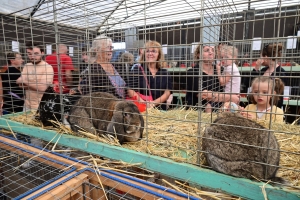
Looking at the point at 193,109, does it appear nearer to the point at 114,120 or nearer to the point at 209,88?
the point at 209,88

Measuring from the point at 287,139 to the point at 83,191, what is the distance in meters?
1.81

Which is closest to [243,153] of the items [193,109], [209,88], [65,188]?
[65,188]

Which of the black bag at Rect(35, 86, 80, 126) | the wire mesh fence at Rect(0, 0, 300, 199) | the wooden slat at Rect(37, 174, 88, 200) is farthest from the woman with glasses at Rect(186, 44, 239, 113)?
the black bag at Rect(35, 86, 80, 126)

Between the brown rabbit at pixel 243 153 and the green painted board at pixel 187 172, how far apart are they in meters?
0.07

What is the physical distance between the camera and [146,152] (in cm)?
166

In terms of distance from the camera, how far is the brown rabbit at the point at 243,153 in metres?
1.26

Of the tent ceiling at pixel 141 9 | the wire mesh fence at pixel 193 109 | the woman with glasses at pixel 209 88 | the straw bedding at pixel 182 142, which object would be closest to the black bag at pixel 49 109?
the wire mesh fence at pixel 193 109

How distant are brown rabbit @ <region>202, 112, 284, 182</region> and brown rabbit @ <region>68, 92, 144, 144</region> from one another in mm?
780

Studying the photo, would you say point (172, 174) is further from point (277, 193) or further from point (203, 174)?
point (277, 193)

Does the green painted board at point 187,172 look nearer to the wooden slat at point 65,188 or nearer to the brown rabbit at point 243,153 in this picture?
the brown rabbit at point 243,153

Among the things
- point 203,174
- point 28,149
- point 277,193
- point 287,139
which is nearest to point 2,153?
point 28,149

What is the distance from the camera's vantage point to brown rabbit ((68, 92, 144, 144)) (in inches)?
79.5

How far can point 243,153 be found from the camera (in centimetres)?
132

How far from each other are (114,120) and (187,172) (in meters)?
0.99
